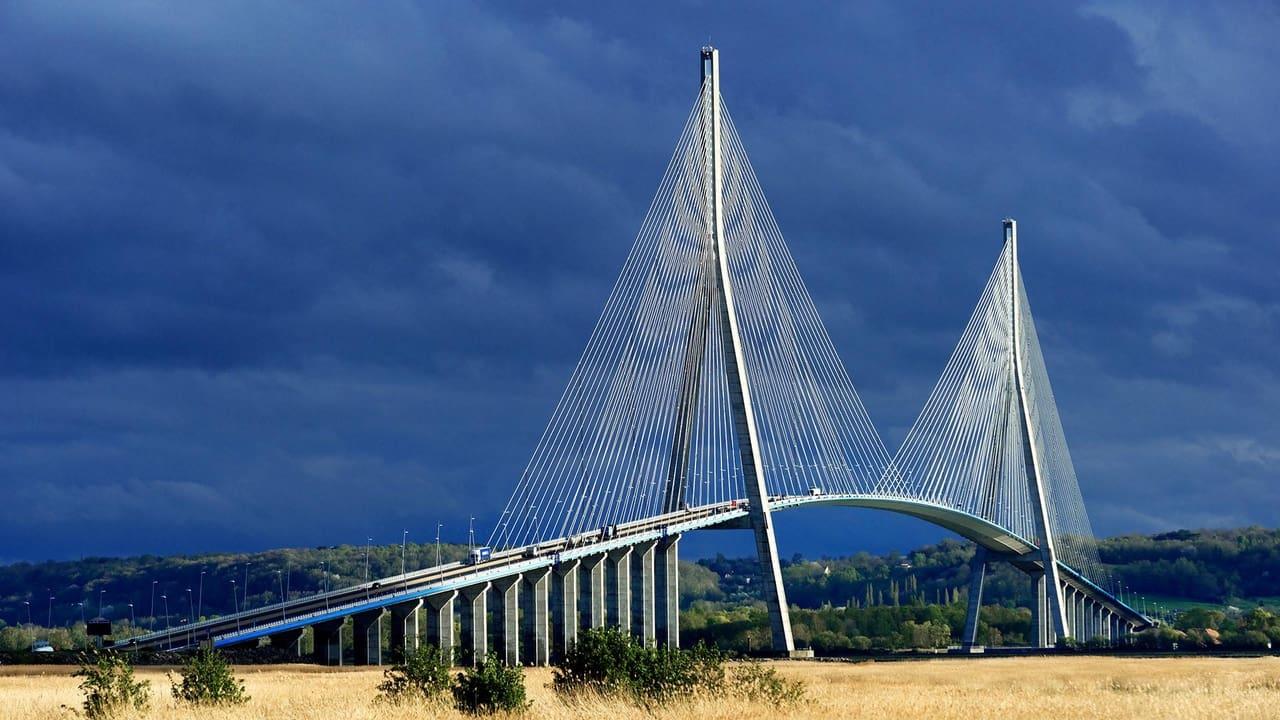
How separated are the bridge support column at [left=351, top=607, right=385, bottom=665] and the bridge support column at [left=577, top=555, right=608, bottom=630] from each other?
16300 mm

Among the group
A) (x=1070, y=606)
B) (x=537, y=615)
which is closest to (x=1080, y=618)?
(x=1070, y=606)

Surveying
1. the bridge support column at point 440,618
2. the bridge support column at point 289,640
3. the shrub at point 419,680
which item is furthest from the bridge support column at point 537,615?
the shrub at point 419,680

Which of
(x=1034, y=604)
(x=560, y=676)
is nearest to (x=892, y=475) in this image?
(x=1034, y=604)

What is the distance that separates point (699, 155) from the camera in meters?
93.0

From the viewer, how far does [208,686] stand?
153 ft

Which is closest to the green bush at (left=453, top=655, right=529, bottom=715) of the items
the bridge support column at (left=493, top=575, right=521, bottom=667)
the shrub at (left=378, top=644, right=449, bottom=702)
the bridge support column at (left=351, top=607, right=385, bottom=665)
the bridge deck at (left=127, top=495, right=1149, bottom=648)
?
the shrub at (left=378, top=644, right=449, bottom=702)

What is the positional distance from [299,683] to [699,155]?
40.2m

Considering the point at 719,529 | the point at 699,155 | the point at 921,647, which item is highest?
the point at 699,155

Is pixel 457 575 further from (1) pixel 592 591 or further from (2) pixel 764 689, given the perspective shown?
(2) pixel 764 689

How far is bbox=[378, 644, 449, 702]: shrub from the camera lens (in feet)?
151

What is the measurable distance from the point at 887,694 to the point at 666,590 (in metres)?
55.5

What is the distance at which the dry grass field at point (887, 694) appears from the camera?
4088 cm

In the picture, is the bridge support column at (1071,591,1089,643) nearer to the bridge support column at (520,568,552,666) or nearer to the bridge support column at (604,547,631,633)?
the bridge support column at (604,547,631,633)

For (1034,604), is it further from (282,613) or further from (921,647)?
(282,613)
